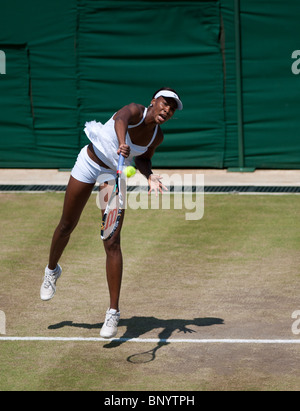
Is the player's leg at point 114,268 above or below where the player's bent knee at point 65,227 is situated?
below

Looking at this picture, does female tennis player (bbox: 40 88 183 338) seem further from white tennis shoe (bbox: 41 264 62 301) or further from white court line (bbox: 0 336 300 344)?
white court line (bbox: 0 336 300 344)

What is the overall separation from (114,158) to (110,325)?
4.92 ft

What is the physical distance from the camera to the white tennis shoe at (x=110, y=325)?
7.60 m

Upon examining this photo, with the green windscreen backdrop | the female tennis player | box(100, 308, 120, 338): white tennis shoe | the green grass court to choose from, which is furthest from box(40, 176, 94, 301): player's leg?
the green windscreen backdrop

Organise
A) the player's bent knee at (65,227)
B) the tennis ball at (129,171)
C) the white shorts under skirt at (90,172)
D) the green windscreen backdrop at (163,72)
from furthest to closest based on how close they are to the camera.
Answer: the green windscreen backdrop at (163,72), the player's bent knee at (65,227), the white shorts under skirt at (90,172), the tennis ball at (129,171)

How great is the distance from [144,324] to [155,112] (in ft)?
6.53

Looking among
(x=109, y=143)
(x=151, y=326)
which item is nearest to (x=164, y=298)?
(x=151, y=326)

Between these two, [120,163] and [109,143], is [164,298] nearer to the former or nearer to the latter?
[109,143]

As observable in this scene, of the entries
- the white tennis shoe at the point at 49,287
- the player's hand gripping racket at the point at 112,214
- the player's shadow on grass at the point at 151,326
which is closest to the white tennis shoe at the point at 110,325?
the player's shadow on grass at the point at 151,326

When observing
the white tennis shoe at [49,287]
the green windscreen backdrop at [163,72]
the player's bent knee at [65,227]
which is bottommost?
the white tennis shoe at [49,287]

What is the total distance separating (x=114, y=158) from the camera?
7.88 m

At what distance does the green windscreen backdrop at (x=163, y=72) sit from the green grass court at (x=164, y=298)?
6.46 ft

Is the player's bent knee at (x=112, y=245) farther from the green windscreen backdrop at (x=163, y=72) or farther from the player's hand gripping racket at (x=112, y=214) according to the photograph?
the green windscreen backdrop at (x=163, y=72)

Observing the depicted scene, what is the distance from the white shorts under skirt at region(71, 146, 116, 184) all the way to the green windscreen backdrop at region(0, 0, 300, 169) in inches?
271
